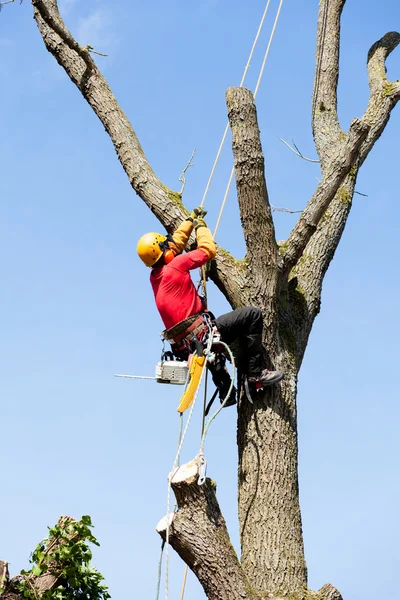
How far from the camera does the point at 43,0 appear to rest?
798cm

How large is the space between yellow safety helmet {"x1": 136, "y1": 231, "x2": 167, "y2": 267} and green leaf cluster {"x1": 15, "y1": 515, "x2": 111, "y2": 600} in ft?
6.23

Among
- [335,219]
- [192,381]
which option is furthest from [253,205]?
[192,381]

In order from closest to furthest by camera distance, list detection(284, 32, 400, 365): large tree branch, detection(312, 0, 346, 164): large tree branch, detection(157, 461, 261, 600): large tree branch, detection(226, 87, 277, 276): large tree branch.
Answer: detection(157, 461, 261, 600): large tree branch → detection(226, 87, 277, 276): large tree branch → detection(284, 32, 400, 365): large tree branch → detection(312, 0, 346, 164): large tree branch

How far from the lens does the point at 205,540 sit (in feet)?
18.2

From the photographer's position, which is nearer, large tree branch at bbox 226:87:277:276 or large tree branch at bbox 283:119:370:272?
large tree branch at bbox 226:87:277:276

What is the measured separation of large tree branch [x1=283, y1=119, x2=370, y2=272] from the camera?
22.8 feet

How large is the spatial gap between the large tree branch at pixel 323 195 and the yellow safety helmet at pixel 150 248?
39.0 inches

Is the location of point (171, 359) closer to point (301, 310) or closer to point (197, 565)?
point (301, 310)

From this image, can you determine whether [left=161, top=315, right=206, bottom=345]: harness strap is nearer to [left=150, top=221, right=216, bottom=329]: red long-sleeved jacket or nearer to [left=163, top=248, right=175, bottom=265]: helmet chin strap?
[left=150, top=221, right=216, bottom=329]: red long-sleeved jacket

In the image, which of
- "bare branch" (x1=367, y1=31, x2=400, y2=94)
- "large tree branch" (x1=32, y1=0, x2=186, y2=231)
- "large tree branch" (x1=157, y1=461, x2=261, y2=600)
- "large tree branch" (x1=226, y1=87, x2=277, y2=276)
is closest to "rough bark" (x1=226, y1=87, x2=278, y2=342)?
"large tree branch" (x1=226, y1=87, x2=277, y2=276)

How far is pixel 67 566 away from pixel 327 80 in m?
5.44

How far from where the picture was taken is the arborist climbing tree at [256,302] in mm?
5629

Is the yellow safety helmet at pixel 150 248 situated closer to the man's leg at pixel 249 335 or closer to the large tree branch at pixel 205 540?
the man's leg at pixel 249 335

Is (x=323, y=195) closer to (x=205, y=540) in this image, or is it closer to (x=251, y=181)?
(x=251, y=181)
